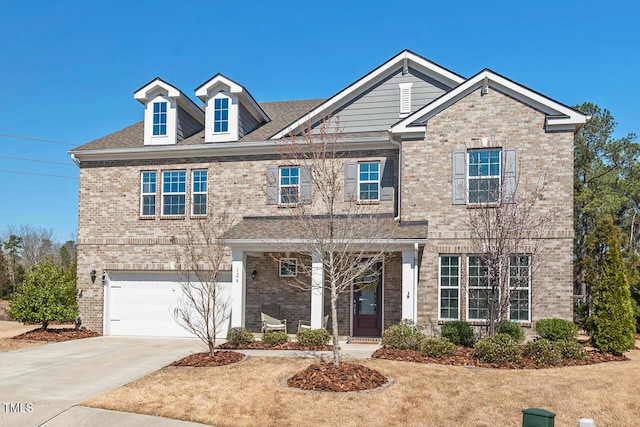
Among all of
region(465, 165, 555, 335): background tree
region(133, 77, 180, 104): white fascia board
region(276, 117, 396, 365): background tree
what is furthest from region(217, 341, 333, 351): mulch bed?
region(133, 77, 180, 104): white fascia board

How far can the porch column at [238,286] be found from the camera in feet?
53.8

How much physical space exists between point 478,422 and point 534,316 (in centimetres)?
687

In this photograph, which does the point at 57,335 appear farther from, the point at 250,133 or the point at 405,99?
the point at 405,99

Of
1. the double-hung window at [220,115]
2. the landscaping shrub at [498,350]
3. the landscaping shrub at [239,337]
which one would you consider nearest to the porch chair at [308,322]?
the landscaping shrub at [239,337]

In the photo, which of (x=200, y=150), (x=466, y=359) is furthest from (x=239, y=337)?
(x=200, y=150)

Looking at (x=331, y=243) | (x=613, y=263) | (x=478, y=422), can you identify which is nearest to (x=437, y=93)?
(x=613, y=263)

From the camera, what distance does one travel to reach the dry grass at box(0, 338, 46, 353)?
15551 mm

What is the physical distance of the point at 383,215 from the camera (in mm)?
17125

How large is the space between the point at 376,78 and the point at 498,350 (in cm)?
973

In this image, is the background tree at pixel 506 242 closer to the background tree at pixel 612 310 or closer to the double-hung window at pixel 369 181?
the background tree at pixel 612 310

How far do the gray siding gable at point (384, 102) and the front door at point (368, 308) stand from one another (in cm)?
475

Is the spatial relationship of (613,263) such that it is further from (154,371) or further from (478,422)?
(154,371)

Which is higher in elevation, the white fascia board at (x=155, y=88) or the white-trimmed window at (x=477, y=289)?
the white fascia board at (x=155, y=88)

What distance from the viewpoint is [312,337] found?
48.0 ft
